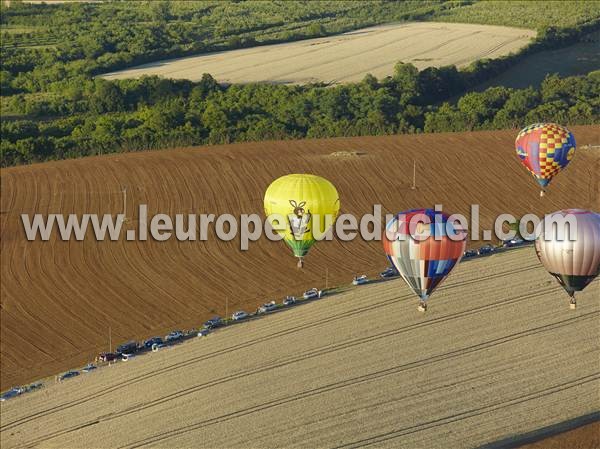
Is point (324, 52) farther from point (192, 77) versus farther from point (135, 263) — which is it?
point (135, 263)

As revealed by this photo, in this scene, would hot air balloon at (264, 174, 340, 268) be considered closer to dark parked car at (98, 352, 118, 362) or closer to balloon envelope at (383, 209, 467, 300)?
balloon envelope at (383, 209, 467, 300)

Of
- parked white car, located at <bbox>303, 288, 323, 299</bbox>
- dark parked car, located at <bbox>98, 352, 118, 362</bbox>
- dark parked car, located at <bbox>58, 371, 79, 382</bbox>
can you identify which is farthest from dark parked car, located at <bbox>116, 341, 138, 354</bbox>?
parked white car, located at <bbox>303, 288, 323, 299</bbox>

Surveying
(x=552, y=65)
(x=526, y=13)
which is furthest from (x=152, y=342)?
(x=526, y=13)

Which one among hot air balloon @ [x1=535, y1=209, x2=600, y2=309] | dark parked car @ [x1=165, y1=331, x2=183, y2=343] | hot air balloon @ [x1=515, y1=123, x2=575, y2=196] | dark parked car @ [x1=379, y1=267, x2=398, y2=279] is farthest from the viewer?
dark parked car @ [x1=379, y1=267, x2=398, y2=279]

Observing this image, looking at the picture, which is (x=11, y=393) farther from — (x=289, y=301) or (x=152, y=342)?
(x=289, y=301)

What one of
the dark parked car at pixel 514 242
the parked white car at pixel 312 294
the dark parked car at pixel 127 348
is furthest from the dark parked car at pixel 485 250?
the dark parked car at pixel 127 348

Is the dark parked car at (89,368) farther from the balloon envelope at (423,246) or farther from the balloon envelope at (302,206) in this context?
the balloon envelope at (423,246)
